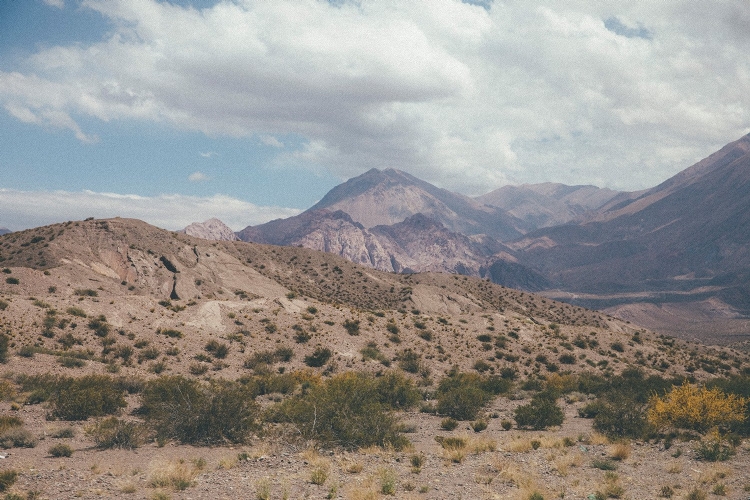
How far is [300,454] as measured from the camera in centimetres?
1839

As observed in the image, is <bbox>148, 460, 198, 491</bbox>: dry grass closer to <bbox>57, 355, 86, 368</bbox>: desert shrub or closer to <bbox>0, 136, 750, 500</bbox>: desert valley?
<bbox>0, 136, 750, 500</bbox>: desert valley

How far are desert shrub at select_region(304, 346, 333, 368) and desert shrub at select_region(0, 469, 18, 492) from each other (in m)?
29.1

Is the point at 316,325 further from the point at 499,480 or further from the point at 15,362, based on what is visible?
the point at 499,480

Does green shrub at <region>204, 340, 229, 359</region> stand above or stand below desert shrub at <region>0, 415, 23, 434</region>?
below

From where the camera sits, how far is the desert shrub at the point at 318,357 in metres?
42.5

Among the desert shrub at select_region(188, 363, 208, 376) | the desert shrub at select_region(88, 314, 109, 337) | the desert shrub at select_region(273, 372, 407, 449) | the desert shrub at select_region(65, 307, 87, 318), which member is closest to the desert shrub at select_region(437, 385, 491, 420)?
the desert shrub at select_region(273, 372, 407, 449)

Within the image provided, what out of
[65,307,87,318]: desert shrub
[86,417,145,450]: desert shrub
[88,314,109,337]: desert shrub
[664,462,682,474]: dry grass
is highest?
[65,307,87,318]: desert shrub

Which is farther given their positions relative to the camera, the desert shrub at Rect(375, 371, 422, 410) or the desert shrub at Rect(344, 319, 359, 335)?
the desert shrub at Rect(344, 319, 359, 335)

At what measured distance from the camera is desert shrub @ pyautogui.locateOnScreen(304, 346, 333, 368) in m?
42.5

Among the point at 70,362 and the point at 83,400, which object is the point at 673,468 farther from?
the point at 70,362

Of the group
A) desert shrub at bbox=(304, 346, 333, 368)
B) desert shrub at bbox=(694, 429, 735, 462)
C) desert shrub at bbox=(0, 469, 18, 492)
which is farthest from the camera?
desert shrub at bbox=(304, 346, 333, 368)

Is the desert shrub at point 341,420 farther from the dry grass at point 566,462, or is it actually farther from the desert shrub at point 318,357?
the desert shrub at point 318,357

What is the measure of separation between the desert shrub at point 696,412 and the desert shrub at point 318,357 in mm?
27266

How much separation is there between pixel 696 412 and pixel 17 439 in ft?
92.8
